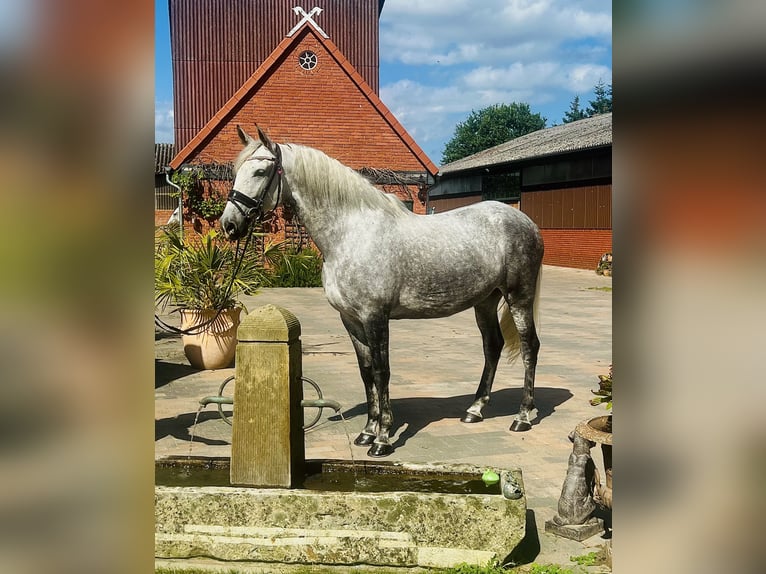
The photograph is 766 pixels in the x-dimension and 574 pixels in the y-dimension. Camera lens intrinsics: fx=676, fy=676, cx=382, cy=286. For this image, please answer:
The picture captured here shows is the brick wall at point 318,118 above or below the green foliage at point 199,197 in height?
above

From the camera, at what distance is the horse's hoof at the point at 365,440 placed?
4.82 m

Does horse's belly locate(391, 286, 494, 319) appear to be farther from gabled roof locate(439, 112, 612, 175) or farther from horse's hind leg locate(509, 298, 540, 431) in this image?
gabled roof locate(439, 112, 612, 175)

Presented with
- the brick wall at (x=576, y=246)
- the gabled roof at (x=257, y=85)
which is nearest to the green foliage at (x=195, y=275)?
the gabled roof at (x=257, y=85)

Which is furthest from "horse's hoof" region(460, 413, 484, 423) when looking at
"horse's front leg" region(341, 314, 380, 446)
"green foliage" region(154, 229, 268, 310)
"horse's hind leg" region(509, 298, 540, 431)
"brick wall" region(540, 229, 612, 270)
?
"brick wall" region(540, 229, 612, 270)

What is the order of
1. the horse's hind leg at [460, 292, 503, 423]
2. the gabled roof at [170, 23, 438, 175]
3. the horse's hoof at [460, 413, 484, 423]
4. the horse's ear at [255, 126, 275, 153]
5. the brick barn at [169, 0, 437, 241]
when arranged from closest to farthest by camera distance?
1. the horse's ear at [255, 126, 275, 153]
2. the horse's hoof at [460, 413, 484, 423]
3. the horse's hind leg at [460, 292, 503, 423]
4. the gabled roof at [170, 23, 438, 175]
5. the brick barn at [169, 0, 437, 241]

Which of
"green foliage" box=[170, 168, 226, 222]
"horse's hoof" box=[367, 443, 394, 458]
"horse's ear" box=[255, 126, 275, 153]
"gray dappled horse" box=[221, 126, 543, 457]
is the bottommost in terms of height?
"horse's hoof" box=[367, 443, 394, 458]

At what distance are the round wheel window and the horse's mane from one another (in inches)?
614

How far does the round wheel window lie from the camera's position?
19.1 meters

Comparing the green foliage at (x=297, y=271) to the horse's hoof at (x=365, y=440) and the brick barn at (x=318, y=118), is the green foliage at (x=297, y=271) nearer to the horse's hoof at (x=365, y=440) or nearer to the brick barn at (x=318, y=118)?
the brick barn at (x=318, y=118)

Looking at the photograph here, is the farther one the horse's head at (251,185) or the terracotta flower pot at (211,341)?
the terracotta flower pot at (211,341)

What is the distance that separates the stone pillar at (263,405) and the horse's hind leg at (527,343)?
250cm
